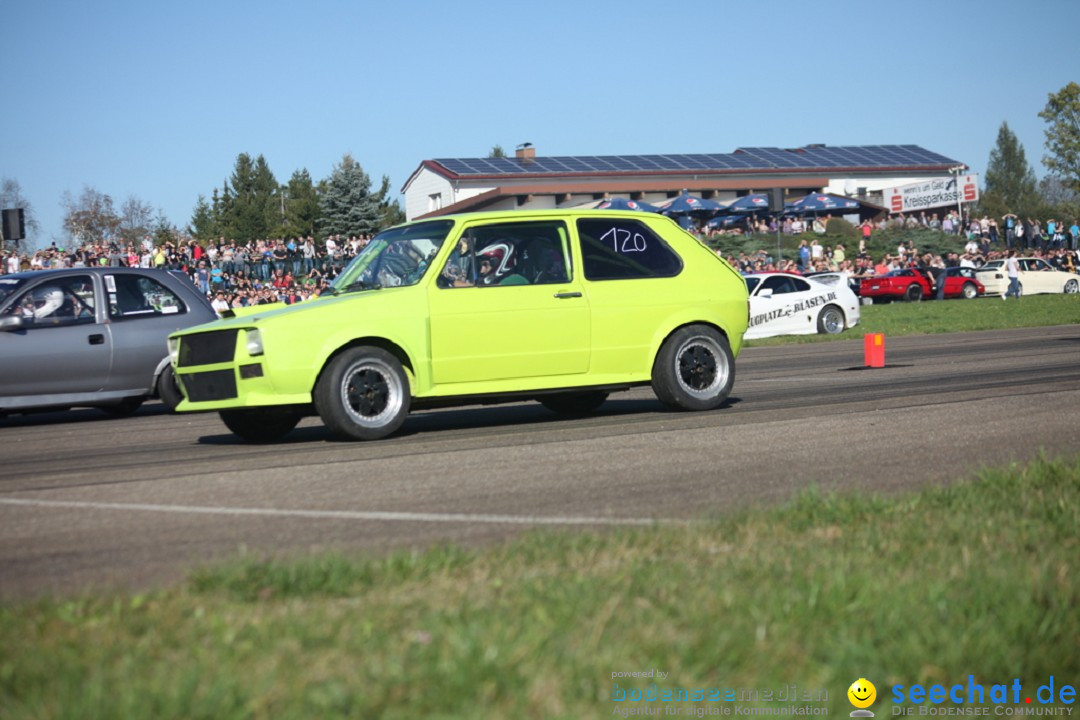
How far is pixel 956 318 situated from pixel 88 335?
75.4ft

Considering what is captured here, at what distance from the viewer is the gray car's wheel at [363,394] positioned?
31.4 ft

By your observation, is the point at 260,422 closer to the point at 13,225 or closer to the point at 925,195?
the point at 13,225

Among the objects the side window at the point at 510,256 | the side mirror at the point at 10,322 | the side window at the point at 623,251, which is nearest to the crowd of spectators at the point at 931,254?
the side mirror at the point at 10,322

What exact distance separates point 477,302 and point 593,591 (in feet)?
19.0

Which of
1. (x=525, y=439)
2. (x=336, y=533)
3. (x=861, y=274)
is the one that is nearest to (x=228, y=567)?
(x=336, y=533)

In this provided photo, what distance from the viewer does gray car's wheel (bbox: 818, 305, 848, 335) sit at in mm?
28484

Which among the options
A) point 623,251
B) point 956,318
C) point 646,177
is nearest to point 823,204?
point 646,177

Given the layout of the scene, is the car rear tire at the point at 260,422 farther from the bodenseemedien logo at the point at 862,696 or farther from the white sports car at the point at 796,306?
the white sports car at the point at 796,306

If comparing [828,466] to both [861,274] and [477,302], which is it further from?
[861,274]

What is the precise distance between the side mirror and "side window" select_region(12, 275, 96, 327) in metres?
0.21

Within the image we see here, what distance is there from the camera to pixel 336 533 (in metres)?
6.06

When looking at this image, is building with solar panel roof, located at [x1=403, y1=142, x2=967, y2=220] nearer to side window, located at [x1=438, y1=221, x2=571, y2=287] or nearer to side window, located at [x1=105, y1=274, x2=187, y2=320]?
side window, located at [x1=105, y1=274, x2=187, y2=320]

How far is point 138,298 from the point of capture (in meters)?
14.1

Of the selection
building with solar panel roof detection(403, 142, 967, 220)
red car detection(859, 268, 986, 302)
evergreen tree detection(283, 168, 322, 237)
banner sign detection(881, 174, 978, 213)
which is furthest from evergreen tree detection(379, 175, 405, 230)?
red car detection(859, 268, 986, 302)
